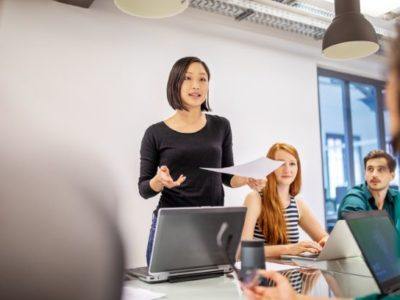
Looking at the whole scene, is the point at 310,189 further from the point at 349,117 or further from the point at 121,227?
the point at 121,227

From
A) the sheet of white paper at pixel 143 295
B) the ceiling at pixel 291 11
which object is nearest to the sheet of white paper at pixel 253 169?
the sheet of white paper at pixel 143 295

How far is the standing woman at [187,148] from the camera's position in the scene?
1843 mm

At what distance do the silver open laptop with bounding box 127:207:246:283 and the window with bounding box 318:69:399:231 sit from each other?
10.8ft

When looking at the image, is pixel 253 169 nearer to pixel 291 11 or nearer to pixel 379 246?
pixel 379 246

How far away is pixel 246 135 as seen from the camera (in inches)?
152

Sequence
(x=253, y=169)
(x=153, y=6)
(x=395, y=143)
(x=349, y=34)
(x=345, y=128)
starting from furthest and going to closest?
(x=345, y=128) < (x=349, y=34) < (x=153, y=6) < (x=253, y=169) < (x=395, y=143)

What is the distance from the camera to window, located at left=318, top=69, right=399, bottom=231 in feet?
15.7

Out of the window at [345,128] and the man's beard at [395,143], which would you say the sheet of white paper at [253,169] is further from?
the window at [345,128]

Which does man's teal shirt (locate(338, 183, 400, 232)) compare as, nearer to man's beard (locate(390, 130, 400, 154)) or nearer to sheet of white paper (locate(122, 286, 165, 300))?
sheet of white paper (locate(122, 286, 165, 300))

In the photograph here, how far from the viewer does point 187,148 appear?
185cm

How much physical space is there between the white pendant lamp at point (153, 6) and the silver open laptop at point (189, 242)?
3.08ft

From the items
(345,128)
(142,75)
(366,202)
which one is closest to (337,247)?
(366,202)

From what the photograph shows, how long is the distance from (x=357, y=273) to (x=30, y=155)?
1450 mm

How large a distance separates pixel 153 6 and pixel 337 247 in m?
1.41
